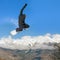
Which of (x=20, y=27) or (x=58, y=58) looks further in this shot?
(x=58, y=58)

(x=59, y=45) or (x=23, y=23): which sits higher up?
(x=59, y=45)

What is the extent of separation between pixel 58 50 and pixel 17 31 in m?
45.3

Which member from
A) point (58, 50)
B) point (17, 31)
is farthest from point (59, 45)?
point (17, 31)

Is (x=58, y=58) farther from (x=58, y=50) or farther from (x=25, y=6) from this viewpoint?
(x=25, y=6)

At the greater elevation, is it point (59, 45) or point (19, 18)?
point (59, 45)

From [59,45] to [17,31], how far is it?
45008 mm

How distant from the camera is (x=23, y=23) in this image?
10977 millimetres

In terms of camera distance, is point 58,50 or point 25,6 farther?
point 58,50

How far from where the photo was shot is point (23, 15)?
1084cm

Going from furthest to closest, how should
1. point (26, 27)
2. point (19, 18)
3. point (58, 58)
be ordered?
point (58, 58), point (26, 27), point (19, 18)

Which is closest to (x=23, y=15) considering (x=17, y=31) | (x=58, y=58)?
(x=17, y=31)

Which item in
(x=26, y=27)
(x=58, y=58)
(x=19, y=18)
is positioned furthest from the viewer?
(x=58, y=58)

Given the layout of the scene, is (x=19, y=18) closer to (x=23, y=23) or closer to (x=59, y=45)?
(x=23, y=23)

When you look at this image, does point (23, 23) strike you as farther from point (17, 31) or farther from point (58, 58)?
point (58, 58)
